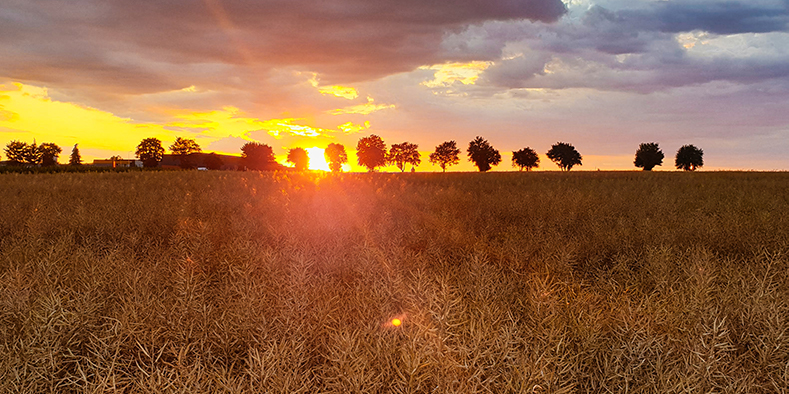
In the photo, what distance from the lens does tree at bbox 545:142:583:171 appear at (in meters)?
93.2

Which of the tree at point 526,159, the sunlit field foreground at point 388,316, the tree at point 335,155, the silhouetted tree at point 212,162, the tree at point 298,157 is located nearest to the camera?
the sunlit field foreground at point 388,316

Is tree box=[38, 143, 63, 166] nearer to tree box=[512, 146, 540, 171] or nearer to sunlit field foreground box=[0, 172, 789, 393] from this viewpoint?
tree box=[512, 146, 540, 171]

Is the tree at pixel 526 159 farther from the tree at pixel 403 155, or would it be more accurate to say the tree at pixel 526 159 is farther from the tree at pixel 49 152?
the tree at pixel 49 152

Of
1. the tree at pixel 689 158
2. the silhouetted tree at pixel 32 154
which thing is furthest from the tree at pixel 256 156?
the tree at pixel 689 158

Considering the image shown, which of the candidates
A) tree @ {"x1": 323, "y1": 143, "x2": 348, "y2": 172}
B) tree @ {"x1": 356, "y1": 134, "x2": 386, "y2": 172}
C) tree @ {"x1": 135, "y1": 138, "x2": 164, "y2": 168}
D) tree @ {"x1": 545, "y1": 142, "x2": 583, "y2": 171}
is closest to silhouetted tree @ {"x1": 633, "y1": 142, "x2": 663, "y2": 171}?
tree @ {"x1": 545, "y1": 142, "x2": 583, "y2": 171}

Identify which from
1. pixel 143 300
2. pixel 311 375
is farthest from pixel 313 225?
pixel 311 375

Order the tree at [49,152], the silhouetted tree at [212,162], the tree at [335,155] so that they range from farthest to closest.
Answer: the tree at [335,155]
the tree at [49,152]
the silhouetted tree at [212,162]

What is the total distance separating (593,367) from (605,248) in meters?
3.88

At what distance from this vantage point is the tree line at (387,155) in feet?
297

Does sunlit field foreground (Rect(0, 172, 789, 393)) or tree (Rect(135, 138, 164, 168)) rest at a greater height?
tree (Rect(135, 138, 164, 168))

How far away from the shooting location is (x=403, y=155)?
106 m

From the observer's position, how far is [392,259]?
4.44m

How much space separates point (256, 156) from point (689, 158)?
105 m

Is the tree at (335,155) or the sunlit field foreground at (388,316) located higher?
the tree at (335,155)
